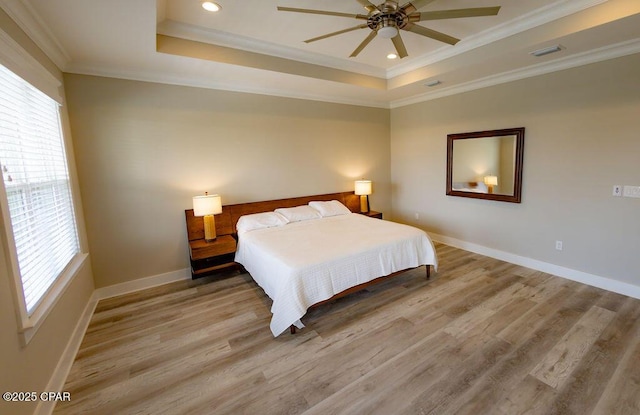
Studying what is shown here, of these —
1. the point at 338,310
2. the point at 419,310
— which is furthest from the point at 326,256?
the point at 419,310

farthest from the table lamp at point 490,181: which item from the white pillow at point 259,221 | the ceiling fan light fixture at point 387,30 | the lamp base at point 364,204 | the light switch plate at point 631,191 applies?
the white pillow at point 259,221

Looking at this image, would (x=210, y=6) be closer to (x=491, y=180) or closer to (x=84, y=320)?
(x=84, y=320)

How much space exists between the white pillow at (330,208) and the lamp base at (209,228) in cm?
158

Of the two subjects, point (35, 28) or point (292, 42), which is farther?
point (292, 42)

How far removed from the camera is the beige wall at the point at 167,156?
3143mm

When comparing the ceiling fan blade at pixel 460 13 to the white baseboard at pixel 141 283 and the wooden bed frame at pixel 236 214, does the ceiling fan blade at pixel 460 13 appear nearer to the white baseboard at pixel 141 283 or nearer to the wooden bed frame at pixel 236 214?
the wooden bed frame at pixel 236 214

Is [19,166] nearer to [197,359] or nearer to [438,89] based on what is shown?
[197,359]

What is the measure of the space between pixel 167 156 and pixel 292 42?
2065 millimetres

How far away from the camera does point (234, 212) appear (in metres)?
3.96

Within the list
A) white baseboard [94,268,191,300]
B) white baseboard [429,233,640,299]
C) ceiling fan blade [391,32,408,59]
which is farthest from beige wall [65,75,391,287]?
white baseboard [429,233,640,299]

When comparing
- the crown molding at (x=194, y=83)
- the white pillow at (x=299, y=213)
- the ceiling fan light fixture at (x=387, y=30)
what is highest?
the crown molding at (x=194, y=83)

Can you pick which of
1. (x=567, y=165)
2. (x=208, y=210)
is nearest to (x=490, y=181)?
(x=567, y=165)

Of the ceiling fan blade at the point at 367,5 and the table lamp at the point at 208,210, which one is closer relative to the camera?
the ceiling fan blade at the point at 367,5

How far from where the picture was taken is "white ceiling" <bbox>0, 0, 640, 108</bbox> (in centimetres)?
220
